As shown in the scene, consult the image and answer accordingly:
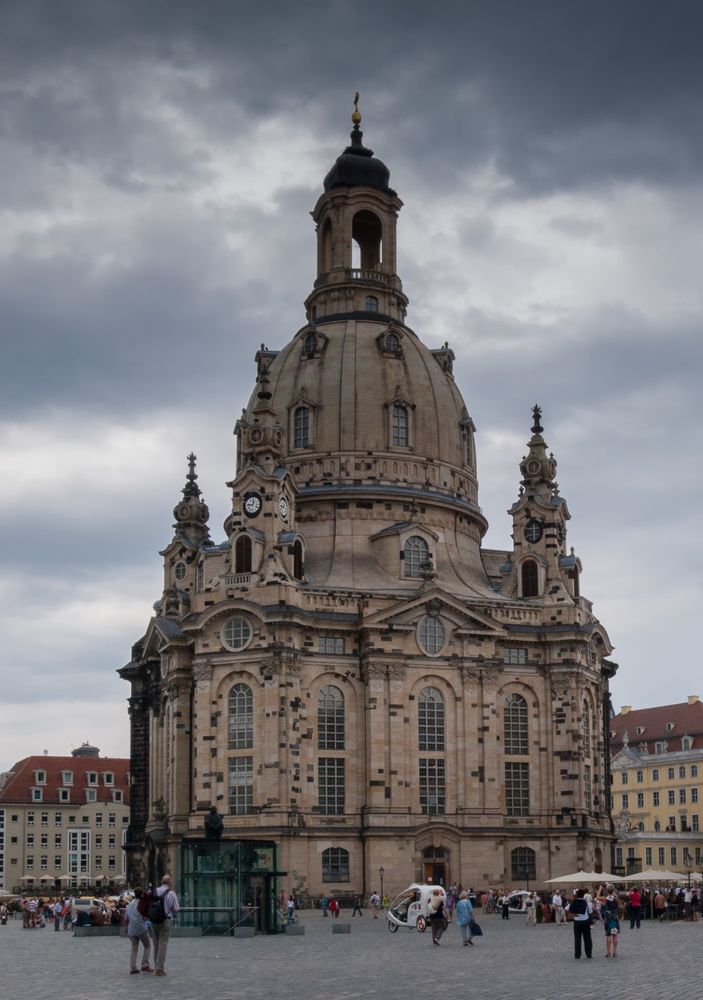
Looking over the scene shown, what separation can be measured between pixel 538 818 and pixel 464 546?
19.0 metres

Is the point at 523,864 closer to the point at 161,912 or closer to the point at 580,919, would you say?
the point at 580,919

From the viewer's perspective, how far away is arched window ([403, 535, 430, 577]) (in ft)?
311

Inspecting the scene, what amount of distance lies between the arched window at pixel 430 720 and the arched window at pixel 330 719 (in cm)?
480

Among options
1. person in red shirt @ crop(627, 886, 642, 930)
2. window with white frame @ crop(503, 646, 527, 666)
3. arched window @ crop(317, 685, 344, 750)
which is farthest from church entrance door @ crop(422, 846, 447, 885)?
person in red shirt @ crop(627, 886, 642, 930)

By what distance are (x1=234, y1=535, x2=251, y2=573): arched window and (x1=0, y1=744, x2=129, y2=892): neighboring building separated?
158ft

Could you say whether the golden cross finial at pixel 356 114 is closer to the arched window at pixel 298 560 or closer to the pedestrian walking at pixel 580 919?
the arched window at pixel 298 560

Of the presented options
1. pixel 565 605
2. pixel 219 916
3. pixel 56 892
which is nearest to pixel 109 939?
pixel 219 916

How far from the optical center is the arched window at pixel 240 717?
87.2 m

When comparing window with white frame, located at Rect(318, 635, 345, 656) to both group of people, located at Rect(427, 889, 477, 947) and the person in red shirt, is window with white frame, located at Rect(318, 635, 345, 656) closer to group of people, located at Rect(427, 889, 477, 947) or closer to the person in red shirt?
the person in red shirt

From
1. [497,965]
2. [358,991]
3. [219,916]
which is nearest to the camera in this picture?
[358,991]

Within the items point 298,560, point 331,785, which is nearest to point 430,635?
point 298,560

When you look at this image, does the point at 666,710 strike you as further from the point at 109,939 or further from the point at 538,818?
the point at 109,939

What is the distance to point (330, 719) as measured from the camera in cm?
8894

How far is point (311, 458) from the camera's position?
98375mm
